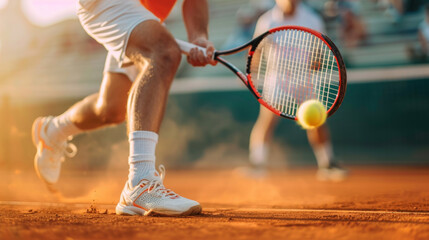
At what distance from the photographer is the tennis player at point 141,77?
2.04m

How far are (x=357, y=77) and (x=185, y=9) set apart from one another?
13.1ft

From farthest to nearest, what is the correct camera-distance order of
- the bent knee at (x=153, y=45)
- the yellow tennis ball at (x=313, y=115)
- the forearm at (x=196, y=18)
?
the forearm at (x=196, y=18)
the yellow tennis ball at (x=313, y=115)
the bent knee at (x=153, y=45)

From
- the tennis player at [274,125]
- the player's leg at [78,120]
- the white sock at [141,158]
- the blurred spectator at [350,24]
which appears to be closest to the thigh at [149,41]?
the white sock at [141,158]

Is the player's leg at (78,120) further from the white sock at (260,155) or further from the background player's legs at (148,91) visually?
the white sock at (260,155)

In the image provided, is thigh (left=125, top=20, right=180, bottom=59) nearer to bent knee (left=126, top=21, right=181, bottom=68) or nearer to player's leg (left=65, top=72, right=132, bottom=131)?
bent knee (left=126, top=21, right=181, bottom=68)

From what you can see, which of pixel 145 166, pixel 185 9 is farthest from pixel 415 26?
pixel 145 166

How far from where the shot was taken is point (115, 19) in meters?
2.27

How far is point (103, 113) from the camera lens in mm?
2662

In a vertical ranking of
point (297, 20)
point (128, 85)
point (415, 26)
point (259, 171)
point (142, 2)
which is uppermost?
point (415, 26)

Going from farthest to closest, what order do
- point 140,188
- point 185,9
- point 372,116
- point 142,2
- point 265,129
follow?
1. point 372,116
2. point 265,129
3. point 185,9
4. point 142,2
5. point 140,188

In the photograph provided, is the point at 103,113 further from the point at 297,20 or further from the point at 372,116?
the point at 372,116

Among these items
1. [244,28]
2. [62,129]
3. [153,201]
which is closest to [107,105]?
[62,129]

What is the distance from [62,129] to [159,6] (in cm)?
91

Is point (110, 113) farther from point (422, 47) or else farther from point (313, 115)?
point (422, 47)
